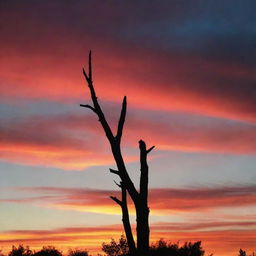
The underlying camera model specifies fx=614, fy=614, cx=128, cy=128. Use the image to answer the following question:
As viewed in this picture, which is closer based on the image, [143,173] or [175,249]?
[143,173]

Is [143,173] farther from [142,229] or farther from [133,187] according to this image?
[142,229]

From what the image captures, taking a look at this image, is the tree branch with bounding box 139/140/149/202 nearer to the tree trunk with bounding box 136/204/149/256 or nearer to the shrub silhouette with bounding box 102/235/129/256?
the tree trunk with bounding box 136/204/149/256

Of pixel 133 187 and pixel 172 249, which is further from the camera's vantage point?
pixel 172 249

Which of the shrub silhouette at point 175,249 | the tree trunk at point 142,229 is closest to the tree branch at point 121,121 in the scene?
the tree trunk at point 142,229

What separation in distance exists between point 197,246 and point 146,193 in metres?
18.4

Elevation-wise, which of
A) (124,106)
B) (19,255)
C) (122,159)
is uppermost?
(124,106)

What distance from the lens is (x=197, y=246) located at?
35406mm

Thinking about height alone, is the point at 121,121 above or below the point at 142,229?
above

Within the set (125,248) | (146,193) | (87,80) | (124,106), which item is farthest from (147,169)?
(125,248)

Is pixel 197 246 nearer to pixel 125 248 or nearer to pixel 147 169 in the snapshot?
pixel 125 248

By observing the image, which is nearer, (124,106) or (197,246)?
(124,106)

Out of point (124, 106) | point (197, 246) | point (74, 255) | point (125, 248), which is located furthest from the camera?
point (74, 255)

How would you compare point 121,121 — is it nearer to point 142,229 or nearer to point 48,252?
point 142,229

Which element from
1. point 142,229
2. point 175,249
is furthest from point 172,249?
point 142,229
